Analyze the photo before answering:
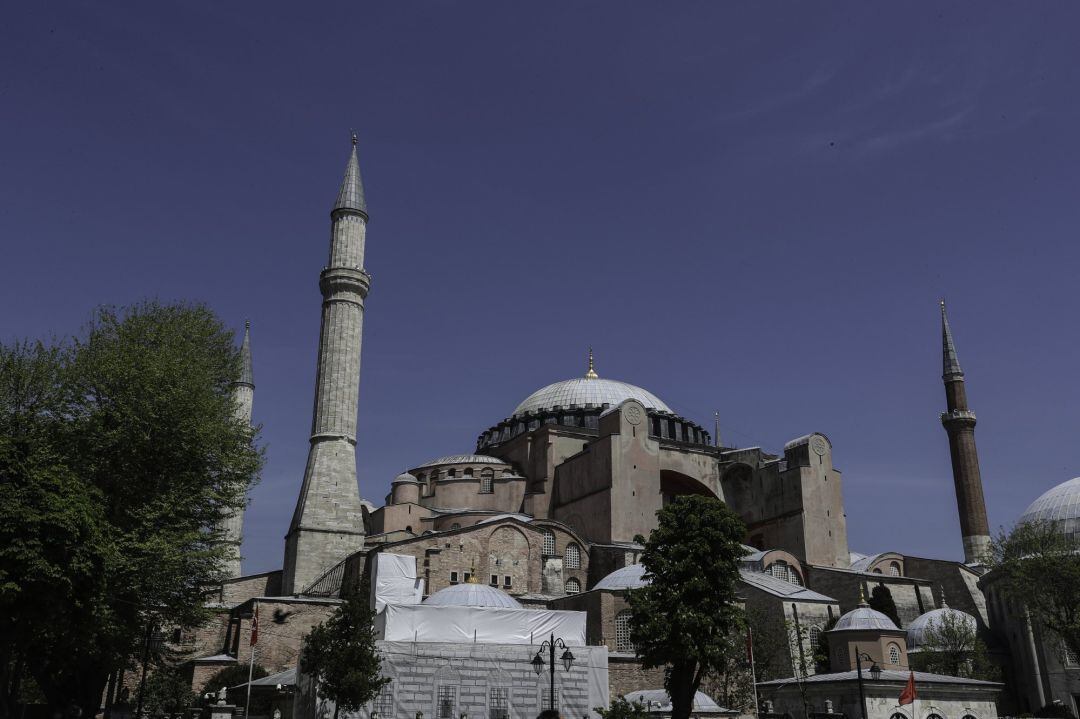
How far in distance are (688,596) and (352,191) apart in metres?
23.1

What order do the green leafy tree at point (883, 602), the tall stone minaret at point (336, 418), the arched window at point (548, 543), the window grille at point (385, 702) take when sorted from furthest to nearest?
the green leafy tree at point (883, 602), the arched window at point (548, 543), the tall stone minaret at point (336, 418), the window grille at point (385, 702)

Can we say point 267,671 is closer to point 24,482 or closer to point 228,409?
point 228,409

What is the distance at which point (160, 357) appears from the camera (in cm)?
2175

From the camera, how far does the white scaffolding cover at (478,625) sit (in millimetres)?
26297

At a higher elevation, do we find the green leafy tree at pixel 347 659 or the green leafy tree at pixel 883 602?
the green leafy tree at pixel 883 602

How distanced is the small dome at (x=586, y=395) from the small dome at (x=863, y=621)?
17298 mm

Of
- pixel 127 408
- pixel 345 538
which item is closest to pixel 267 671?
pixel 345 538

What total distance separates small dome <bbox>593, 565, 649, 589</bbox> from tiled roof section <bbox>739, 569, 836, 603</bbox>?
141 inches

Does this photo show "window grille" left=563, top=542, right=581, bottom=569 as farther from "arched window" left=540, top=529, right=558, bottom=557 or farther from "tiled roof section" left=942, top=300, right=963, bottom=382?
"tiled roof section" left=942, top=300, right=963, bottom=382

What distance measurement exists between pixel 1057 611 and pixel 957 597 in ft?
25.9

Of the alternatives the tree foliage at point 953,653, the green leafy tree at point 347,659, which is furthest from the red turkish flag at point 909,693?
the green leafy tree at point 347,659

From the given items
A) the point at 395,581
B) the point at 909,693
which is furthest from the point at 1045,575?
the point at 395,581

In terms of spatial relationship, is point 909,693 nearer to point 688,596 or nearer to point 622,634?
point 688,596

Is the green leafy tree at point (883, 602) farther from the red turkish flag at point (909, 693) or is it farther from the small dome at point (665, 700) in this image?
the red turkish flag at point (909, 693)
